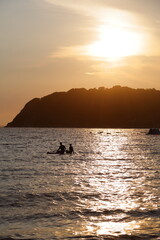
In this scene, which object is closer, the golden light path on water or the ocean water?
the ocean water

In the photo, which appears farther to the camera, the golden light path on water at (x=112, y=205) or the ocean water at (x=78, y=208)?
the golden light path on water at (x=112, y=205)

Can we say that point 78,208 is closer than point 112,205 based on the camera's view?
Yes

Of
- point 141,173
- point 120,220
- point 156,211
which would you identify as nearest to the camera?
point 120,220

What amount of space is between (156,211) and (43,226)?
648 centimetres

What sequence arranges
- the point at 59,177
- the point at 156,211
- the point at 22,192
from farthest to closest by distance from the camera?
the point at 59,177 → the point at 22,192 → the point at 156,211

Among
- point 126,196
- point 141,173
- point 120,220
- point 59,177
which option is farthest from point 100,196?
point 141,173

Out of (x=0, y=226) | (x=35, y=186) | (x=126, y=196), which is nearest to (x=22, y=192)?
(x=35, y=186)

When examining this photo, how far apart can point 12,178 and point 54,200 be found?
1052 cm

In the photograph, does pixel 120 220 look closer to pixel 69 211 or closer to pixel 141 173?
pixel 69 211

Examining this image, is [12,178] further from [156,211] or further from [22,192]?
[156,211]

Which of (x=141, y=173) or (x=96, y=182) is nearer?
(x=96, y=182)

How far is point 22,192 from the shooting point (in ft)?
87.8

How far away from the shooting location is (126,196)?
25.7 meters

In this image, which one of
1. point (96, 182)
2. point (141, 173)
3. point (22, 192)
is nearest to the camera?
point (22, 192)
